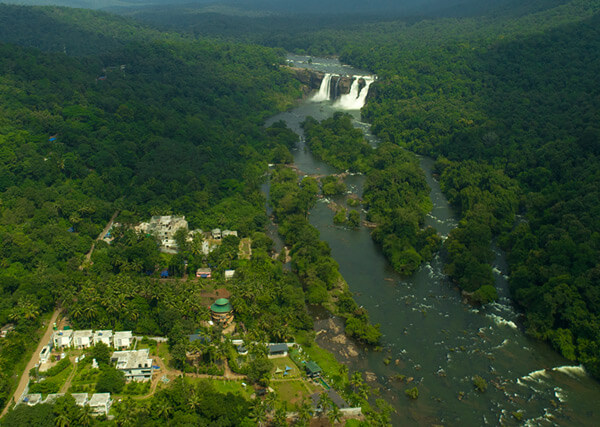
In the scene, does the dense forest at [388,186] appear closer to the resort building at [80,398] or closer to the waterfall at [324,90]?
the waterfall at [324,90]

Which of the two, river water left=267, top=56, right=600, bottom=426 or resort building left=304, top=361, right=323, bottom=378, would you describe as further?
resort building left=304, top=361, right=323, bottom=378

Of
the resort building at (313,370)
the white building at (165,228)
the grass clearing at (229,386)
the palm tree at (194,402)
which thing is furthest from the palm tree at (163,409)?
the white building at (165,228)

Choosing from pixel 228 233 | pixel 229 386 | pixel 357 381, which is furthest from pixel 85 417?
pixel 228 233

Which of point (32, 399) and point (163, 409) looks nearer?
point (163, 409)

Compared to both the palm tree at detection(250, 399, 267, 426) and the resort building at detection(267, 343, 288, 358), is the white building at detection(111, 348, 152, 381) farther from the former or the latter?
the resort building at detection(267, 343, 288, 358)

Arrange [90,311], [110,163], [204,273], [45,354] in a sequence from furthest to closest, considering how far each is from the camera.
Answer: [110,163], [204,273], [90,311], [45,354]

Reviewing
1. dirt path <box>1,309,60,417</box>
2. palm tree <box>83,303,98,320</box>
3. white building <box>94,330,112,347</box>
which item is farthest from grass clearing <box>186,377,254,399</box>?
dirt path <box>1,309,60,417</box>

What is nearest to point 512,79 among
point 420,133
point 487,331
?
point 420,133

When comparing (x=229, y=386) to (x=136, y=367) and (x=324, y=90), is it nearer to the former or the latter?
(x=136, y=367)
